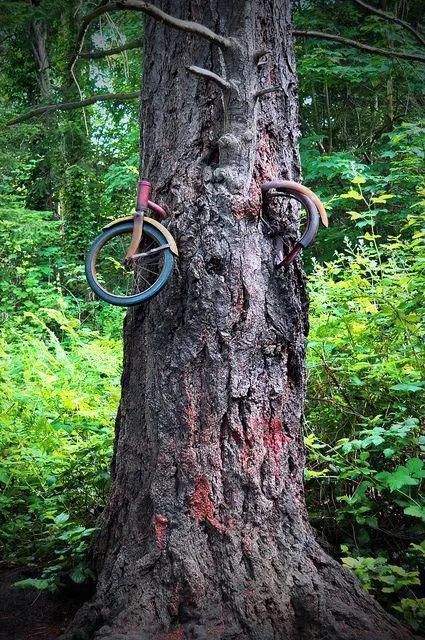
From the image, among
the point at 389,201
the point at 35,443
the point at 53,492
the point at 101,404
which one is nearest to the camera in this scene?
the point at 53,492

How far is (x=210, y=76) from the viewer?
91.7 inches

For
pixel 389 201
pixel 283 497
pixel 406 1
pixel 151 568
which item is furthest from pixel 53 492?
pixel 406 1

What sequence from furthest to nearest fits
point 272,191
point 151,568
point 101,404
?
1. point 101,404
2. point 272,191
3. point 151,568

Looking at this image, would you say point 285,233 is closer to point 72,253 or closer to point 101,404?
point 101,404

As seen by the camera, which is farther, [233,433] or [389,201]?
[389,201]

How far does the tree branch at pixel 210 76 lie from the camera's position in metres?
2.27

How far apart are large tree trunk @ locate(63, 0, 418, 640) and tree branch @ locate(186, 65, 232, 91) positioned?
41 mm

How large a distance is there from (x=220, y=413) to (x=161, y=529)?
491mm

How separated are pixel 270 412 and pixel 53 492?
1.92m

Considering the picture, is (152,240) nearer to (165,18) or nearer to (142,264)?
(142,264)

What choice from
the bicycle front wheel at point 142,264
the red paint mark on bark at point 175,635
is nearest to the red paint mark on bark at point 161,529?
the red paint mark on bark at point 175,635

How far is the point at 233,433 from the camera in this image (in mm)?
2379

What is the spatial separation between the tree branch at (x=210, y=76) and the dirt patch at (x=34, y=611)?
2.22 meters

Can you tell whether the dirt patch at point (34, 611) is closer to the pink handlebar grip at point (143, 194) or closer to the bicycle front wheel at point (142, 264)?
the bicycle front wheel at point (142, 264)
